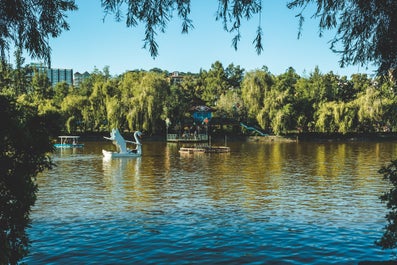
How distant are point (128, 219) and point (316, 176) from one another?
15.3m

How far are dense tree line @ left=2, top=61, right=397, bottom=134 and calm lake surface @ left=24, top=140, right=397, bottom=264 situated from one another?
3751 cm

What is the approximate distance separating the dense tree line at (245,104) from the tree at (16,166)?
5612 cm

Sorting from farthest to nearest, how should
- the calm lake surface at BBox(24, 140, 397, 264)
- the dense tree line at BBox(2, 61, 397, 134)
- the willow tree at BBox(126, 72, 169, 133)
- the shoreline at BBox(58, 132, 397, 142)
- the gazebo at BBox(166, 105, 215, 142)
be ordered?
the shoreline at BBox(58, 132, 397, 142), the gazebo at BBox(166, 105, 215, 142), the dense tree line at BBox(2, 61, 397, 134), the willow tree at BBox(126, 72, 169, 133), the calm lake surface at BBox(24, 140, 397, 264)

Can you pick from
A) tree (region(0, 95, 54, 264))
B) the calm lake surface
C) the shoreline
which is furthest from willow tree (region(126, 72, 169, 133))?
tree (region(0, 95, 54, 264))

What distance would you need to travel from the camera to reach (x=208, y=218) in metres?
14.9

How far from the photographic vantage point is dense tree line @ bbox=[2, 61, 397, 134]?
64812 mm

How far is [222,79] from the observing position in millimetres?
90500

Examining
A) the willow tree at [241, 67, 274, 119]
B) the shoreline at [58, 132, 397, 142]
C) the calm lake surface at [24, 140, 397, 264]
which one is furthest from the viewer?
the willow tree at [241, 67, 274, 119]

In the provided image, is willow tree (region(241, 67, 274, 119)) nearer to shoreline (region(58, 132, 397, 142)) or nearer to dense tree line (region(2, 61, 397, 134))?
dense tree line (region(2, 61, 397, 134))

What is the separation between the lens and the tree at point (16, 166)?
6.40 m

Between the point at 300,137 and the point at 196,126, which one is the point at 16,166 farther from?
the point at 196,126

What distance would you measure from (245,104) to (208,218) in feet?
Answer: 195

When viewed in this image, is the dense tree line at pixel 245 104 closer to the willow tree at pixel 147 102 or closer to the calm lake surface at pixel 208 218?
the willow tree at pixel 147 102

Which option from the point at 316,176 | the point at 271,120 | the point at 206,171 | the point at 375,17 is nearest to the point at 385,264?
the point at 375,17
